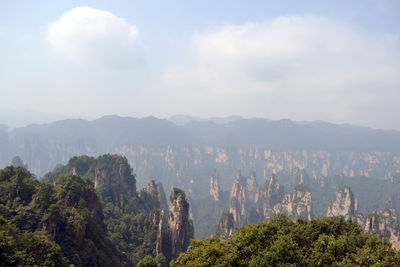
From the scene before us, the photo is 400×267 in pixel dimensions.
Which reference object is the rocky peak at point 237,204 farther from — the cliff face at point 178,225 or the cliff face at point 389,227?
the cliff face at point 178,225

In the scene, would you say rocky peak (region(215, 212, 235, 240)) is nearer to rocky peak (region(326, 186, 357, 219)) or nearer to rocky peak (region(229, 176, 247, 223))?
rocky peak (region(229, 176, 247, 223))

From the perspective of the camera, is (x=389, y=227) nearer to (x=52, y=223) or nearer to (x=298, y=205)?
(x=298, y=205)

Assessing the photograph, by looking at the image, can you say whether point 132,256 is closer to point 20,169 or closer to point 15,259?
point 20,169

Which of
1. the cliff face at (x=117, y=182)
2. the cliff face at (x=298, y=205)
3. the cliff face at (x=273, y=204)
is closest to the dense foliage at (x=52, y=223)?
the cliff face at (x=117, y=182)

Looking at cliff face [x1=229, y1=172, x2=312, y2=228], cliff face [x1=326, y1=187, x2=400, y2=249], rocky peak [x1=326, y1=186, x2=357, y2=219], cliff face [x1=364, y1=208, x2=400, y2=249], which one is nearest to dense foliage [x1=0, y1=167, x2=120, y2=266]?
cliff face [x1=326, y1=187, x2=400, y2=249]

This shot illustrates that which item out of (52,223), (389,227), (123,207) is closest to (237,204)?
(389,227)
